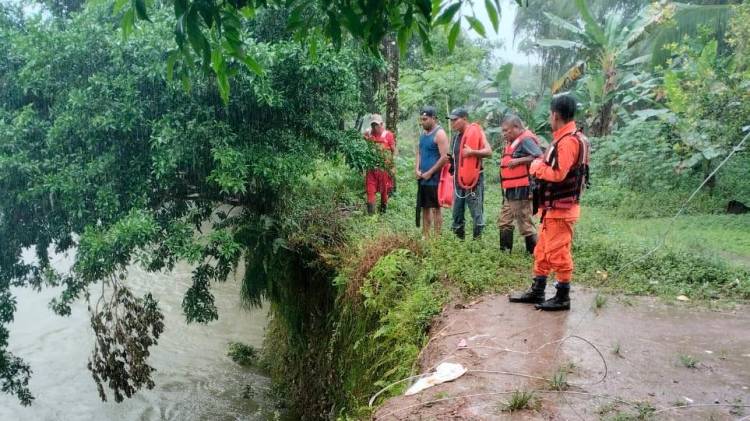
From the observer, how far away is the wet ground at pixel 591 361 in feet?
11.7

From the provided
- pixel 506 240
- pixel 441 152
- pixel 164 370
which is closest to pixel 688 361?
pixel 506 240

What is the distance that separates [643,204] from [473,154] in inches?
308

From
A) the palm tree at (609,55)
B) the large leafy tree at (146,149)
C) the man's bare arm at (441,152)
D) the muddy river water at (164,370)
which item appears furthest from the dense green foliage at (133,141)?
the palm tree at (609,55)

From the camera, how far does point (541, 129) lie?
55.7 feet

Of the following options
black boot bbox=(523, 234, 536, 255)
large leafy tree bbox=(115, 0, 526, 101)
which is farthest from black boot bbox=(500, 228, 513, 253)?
large leafy tree bbox=(115, 0, 526, 101)

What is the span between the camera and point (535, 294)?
5535mm

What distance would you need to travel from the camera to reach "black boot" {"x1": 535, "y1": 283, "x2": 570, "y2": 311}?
209 inches

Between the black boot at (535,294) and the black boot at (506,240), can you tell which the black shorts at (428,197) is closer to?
the black boot at (506,240)

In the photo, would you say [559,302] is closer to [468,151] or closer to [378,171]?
[468,151]

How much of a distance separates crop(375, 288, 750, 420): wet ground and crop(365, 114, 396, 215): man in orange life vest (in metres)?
3.92

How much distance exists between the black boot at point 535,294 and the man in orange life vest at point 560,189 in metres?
0.17

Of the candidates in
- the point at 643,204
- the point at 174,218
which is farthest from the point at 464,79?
the point at 174,218

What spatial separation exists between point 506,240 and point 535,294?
5.82 ft

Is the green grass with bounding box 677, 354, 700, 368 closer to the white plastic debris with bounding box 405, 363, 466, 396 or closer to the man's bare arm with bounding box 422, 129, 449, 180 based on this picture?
the white plastic debris with bounding box 405, 363, 466, 396
